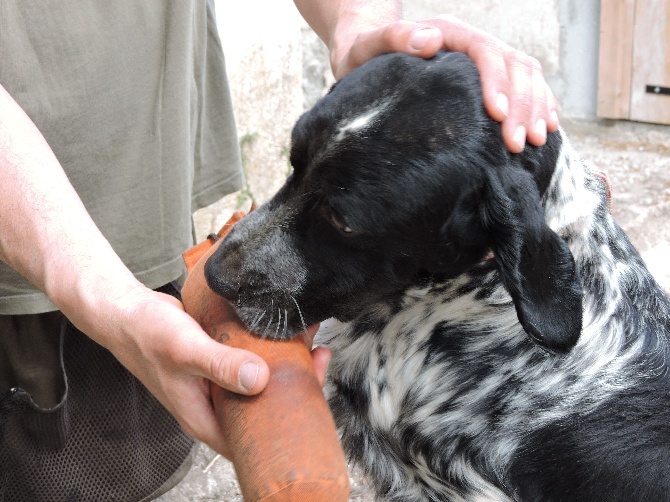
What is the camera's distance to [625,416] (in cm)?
205

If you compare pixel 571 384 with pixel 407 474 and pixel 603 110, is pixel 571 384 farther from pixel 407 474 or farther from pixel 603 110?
pixel 603 110

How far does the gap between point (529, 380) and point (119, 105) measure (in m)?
1.33

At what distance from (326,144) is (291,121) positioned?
328cm

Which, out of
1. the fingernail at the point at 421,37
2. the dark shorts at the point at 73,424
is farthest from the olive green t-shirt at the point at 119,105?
the fingernail at the point at 421,37

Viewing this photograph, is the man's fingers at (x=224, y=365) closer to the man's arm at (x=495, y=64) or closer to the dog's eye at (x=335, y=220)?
the dog's eye at (x=335, y=220)

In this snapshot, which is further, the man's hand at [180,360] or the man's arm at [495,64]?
the man's arm at [495,64]

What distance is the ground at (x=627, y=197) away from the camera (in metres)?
3.74

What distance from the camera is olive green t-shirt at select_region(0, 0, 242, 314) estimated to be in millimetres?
2301

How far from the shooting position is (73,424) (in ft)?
9.53

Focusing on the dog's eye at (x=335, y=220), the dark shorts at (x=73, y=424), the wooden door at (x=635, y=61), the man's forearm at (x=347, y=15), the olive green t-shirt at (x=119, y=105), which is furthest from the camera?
the wooden door at (x=635, y=61)

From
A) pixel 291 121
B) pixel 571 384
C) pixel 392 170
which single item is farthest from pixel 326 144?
pixel 291 121

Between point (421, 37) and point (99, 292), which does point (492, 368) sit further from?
point (99, 292)

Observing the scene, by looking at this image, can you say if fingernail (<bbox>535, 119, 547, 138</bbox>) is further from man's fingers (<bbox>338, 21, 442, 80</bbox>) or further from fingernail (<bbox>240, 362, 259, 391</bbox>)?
fingernail (<bbox>240, 362, 259, 391</bbox>)

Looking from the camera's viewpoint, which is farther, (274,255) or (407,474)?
(407,474)
